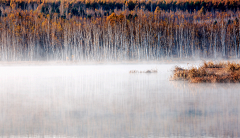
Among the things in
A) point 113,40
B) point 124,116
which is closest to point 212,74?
point 124,116

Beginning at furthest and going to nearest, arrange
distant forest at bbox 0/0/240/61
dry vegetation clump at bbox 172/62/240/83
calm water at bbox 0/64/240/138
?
distant forest at bbox 0/0/240/61
dry vegetation clump at bbox 172/62/240/83
calm water at bbox 0/64/240/138

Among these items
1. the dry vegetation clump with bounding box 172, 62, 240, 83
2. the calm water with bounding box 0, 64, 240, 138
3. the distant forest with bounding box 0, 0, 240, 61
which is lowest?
the calm water with bounding box 0, 64, 240, 138

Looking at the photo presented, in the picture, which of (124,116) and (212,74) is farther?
(212,74)

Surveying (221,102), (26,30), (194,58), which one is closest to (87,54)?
(26,30)

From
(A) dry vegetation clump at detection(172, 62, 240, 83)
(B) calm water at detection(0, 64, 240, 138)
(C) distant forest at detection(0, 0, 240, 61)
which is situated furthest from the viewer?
(C) distant forest at detection(0, 0, 240, 61)

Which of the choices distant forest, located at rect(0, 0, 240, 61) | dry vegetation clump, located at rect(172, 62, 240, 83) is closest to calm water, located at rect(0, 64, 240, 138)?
dry vegetation clump, located at rect(172, 62, 240, 83)

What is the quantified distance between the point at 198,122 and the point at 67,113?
399cm

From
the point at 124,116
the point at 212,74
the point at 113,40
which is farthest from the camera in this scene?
the point at 113,40

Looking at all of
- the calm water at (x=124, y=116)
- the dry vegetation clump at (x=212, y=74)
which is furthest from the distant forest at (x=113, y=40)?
the calm water at (x=124, y=116)

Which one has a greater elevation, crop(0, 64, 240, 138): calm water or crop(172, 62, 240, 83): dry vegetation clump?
crop(172, 62, 240, 83): dry vegetation clump

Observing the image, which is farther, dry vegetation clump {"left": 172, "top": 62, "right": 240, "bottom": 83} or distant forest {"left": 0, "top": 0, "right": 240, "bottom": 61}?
distant forest {"left": 0, "top": 0, "right": 240, "bottom": 61}

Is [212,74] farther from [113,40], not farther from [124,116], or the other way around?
[113,40]

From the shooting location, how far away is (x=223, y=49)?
5288 cm

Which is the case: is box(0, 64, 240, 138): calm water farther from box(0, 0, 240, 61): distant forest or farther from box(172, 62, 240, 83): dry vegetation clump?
box(0, 0, 240, 61): distant forest
